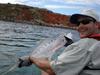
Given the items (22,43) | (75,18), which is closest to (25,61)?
(75,18)

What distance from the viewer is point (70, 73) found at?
3980 millimetres

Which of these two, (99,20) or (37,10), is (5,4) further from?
(99,20)

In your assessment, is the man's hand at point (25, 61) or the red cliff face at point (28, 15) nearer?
the man's hand at point (25, 61)

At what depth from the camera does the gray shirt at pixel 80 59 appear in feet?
12.7

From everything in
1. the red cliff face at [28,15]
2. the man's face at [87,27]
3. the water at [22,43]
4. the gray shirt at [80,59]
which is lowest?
the red cliff face at [28,15]

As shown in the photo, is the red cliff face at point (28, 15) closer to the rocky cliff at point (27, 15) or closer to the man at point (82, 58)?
the rocky cliff at point (27, 15)

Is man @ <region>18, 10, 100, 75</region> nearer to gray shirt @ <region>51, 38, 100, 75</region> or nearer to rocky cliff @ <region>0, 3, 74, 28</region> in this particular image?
gray shirt @ <region>51, 38, 100, 75</region>

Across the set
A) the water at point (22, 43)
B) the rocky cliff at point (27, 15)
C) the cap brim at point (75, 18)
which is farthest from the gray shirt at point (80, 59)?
the rocky cliff at point (27, 15)

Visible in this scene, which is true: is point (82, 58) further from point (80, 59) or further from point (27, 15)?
point (27, 15)

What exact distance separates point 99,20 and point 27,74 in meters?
3.63

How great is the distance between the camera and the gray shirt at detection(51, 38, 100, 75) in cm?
387

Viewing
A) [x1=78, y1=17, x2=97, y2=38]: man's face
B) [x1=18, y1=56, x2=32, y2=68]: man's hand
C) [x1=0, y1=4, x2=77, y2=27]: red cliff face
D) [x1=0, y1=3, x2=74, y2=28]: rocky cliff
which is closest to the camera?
[x1=78, y1=17, x2=97, y2=38]: man's face

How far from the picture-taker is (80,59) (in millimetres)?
3883

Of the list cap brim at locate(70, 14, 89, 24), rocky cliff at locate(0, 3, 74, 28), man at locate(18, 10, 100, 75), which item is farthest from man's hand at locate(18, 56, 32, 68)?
rocky cliff at locate(0, 3, 74, 28)
